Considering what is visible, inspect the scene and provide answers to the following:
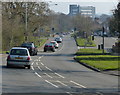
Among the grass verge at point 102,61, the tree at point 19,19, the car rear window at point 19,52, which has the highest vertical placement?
the tree at point 19,19

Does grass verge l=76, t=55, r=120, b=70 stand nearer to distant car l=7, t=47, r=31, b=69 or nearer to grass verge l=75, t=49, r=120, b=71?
grass verge l=75, t=49, r=120, b=71

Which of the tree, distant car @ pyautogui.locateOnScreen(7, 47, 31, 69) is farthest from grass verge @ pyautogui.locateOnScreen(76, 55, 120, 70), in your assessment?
the tree

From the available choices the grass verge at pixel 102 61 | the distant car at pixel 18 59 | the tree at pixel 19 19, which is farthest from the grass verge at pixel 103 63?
the tree at pixel 19 19

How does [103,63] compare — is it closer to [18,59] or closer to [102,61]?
[102,61]

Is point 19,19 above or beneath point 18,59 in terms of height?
above

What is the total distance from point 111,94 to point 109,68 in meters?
13.3

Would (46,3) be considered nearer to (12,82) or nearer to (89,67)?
(89,67)

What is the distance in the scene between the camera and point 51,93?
1455 centimetres

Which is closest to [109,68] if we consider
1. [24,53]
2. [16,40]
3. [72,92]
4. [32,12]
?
→ [24,53]

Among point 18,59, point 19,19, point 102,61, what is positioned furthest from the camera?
point 19,19

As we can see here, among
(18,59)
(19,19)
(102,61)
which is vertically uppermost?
(19,19)

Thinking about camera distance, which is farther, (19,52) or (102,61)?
(102,61)

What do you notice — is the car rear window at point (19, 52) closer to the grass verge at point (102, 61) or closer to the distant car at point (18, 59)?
the distant car at point (18, 59)

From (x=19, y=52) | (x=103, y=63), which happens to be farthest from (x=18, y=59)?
(x=103, y=63)
